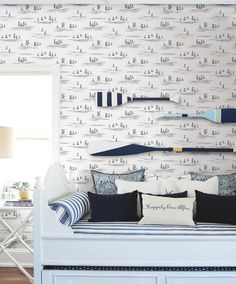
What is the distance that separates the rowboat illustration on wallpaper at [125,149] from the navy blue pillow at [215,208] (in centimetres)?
72

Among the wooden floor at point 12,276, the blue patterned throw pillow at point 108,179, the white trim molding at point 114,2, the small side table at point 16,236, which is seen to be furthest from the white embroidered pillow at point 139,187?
the white trim molding at point 114,2

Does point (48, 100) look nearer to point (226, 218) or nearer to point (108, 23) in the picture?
point (108, 23)

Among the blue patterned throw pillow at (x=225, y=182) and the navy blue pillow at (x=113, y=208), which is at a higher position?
the blue patterned throw pillow at (x=225, y=182)

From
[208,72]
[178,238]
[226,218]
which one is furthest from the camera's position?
[208,72]

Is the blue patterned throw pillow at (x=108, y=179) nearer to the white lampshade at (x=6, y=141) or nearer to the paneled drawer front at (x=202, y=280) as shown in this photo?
the white lampshade at (x=6, y=141)

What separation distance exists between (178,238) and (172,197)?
27.9 inches

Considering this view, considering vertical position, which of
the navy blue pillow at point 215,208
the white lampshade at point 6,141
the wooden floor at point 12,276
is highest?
the white lampshade at point 6,141

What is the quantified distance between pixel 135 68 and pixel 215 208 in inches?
61.6

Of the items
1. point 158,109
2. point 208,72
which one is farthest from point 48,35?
point 208,72

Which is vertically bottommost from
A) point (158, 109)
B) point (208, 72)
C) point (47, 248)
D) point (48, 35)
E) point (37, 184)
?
→ point (47, 248)

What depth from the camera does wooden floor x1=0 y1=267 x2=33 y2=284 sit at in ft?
13.1

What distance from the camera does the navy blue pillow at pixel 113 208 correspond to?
Result: 3.70 m

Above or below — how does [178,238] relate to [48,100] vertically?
below

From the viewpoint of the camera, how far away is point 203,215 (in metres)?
3.73
